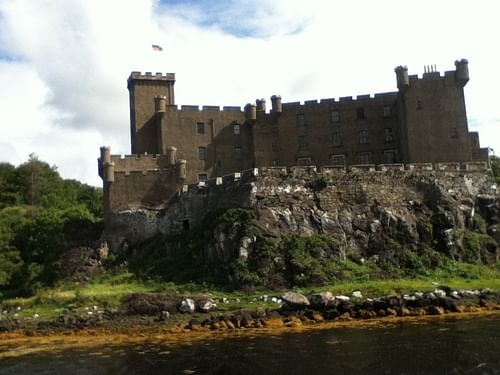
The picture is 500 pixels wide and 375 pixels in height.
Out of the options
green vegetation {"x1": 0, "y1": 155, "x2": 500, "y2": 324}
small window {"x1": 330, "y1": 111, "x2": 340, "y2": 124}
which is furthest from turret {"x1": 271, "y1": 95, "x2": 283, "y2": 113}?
green vegetation {"x1": 0, "y1": 155, "x2": 500, "y2": 324}

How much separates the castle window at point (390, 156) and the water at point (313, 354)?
87.5ft

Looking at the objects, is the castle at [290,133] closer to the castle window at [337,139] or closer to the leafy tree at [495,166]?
the castle window at [337,139]

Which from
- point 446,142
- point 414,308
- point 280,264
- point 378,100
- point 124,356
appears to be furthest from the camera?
point 378,100

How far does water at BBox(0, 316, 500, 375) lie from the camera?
24.0 meters

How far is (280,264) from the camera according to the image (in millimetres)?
43531

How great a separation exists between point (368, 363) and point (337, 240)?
855 inches

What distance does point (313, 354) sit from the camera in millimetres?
26344

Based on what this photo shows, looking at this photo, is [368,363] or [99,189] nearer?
[368,363]

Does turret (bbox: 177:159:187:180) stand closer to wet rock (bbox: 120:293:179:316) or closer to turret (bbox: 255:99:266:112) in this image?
turret (bbox: 255:99:266:112)

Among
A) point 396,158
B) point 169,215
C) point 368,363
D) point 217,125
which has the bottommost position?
point 368,363

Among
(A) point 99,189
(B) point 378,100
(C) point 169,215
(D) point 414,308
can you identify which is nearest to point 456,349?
(D) point 414,308

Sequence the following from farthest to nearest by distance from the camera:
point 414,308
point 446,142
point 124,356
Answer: point 446,142 → point 414,308 → point 124,356

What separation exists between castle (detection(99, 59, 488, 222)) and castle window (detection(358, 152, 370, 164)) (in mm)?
93

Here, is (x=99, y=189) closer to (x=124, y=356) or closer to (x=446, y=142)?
(x=446, y=142)
